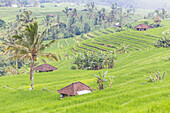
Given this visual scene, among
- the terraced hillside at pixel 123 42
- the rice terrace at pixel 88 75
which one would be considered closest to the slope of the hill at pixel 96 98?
the rice terrace at pixel 88 75

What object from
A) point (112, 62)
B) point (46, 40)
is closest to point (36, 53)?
point (112, 62)

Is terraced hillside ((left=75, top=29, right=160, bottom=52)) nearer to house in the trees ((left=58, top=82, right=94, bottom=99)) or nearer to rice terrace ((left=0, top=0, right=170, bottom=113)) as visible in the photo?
rice terrace ((left=0, top=0, right=170, bottom=113))

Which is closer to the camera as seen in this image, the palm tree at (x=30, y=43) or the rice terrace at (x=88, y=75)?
the rice terrace at (x=88, y=75)

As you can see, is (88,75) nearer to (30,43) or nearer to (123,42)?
(30,43)

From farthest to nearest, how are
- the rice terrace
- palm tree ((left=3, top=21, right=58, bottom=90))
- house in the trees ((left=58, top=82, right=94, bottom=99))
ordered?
1. palm tree ((left=3, top=21, right=58, bottom=90))
2. house in the trees ((left=58, top=82, right=94, bottom=99))
3. the rice terrace

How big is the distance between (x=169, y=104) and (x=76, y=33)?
12645 centimetres

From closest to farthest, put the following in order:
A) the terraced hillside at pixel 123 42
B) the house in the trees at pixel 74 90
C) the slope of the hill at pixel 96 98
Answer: the slope of the hill at pixel 96 98 < the house in the trees at pixel 74 90 < the terraced hillside at pixel 123 42

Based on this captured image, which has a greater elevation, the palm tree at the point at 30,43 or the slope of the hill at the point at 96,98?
the palm tree at the point at 30,43

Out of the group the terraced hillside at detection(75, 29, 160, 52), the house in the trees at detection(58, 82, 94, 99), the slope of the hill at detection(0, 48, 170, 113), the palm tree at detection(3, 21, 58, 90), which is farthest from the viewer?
the terraced hillside at detection(75, 29, 160, 52)

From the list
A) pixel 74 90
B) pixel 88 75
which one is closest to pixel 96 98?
pixel 74 90

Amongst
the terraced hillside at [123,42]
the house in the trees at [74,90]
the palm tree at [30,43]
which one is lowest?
the terraced hillside at [123,42]

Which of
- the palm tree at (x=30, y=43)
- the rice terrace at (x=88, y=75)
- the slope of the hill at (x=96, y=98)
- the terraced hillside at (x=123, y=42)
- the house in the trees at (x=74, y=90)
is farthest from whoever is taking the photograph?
the terraced hillside at (x=123, y=42)

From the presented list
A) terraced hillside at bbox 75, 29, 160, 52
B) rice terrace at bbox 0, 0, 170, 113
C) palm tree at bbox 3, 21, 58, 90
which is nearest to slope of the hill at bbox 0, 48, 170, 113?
rice terrace at bbox 0, 0, 170, 113

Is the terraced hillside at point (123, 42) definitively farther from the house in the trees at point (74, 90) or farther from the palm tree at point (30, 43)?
the house in the trees at point (74, 90)
